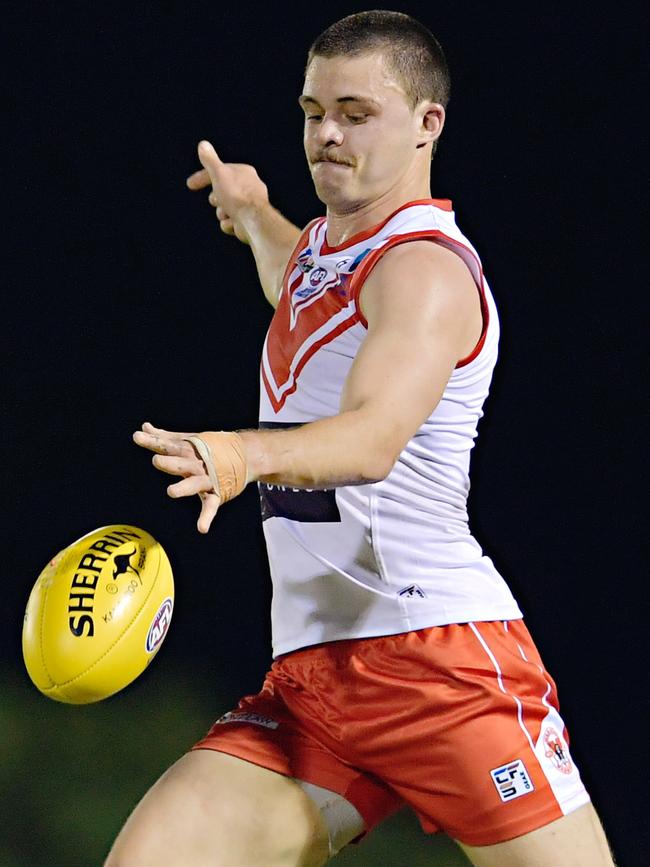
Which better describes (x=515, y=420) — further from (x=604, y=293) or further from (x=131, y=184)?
(x=131, y=184)

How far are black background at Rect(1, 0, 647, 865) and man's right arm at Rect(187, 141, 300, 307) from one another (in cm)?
42

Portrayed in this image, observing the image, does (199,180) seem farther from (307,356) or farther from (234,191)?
(307,356)

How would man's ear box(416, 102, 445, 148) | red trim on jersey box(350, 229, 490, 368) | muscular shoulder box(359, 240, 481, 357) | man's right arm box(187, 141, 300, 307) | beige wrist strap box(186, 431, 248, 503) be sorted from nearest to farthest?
beige wrist strap box(186, 431, 248, 503) < muscular shoulder box(359, 240, 481, 357) < red trim on jersey box(350, 229, 490, 368) < man's ear box(416, 102, 445, 148) < man's right arm box(187, 141, 300, 307)

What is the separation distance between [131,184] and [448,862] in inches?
68.9

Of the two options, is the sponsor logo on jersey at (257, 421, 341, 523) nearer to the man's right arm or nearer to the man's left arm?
the man's left arm

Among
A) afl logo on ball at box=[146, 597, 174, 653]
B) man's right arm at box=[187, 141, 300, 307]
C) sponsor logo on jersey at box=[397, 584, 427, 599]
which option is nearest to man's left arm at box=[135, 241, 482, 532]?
sponsor logo on jersey at box=[397, 584, 427, 599]

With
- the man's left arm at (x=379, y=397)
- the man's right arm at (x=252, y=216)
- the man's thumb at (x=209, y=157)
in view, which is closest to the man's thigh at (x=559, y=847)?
the man's left arm at (x=379, y=397)

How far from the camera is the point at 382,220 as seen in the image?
2.11 metres

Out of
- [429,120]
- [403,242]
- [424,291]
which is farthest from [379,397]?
[429,120]

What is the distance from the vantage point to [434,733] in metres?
1.95

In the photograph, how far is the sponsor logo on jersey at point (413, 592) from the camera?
2.01 m

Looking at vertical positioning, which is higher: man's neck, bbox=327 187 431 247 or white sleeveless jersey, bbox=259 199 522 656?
man's neck, bbox=327 187 431 247

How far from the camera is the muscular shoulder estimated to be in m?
A: 1.74

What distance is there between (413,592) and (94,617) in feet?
1.51
